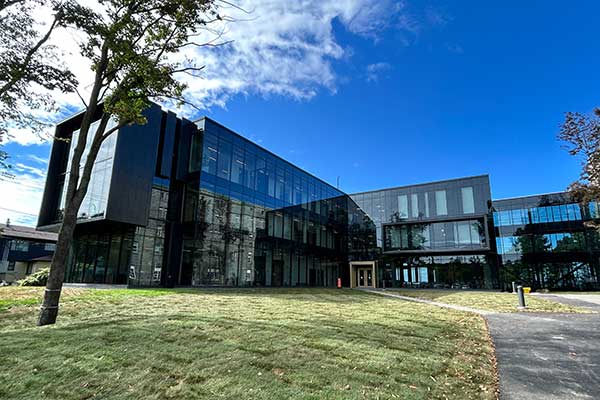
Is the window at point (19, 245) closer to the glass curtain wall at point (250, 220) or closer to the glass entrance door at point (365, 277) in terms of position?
the glass curtain wall at point (250, 220)

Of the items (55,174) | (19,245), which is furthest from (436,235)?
(19,245)

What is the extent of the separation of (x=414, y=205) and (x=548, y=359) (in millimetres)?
36223

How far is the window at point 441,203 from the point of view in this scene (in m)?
39.7

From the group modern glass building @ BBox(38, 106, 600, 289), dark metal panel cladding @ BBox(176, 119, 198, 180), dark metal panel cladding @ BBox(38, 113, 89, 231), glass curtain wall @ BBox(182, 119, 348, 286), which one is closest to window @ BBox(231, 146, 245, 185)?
glass curtain wall @ BBox(182, 119, 348, 286)

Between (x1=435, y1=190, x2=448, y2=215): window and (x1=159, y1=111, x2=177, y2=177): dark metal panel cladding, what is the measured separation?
2971 centimetres

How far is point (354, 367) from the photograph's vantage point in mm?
5594

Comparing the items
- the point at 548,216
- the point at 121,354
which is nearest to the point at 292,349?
the point at 121,354

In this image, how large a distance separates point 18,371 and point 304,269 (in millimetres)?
32996

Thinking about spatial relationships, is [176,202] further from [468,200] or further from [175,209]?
[468,200]

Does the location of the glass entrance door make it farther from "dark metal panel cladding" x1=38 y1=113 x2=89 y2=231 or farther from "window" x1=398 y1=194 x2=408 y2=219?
"dark metal panel cladding" x1=38 y1=113 x2=89 y2=231

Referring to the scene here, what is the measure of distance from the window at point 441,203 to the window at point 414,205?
2170 millimetres

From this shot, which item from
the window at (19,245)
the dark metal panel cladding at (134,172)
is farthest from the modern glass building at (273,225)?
the window at (19,245)

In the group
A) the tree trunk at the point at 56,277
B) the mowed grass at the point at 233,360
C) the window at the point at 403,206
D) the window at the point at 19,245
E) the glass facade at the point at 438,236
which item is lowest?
the mowed grass at the point at 233,360

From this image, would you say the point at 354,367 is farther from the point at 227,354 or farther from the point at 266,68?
the point at 266,68
